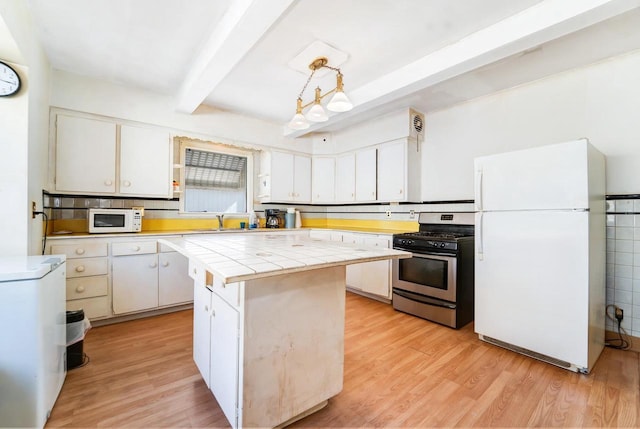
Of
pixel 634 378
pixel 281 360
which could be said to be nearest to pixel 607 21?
pixel 634 378

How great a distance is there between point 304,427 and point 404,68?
9.39 ft

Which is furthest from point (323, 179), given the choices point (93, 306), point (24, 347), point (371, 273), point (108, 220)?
point (24, 347)

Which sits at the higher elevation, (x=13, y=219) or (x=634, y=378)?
(x=13, y=219)

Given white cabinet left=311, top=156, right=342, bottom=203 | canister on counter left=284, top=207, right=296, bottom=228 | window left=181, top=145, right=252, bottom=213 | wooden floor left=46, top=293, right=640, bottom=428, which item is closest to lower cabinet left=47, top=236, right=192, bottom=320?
wooden floor left=46, top=293, right=640, bottom=428

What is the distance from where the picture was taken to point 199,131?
3.50 metres

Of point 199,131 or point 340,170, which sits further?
point 340,170

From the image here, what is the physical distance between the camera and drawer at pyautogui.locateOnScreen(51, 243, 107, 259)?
8.05ft

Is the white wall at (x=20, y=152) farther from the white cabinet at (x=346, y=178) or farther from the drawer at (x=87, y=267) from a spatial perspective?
the white cabinet at (x=346, y=178)

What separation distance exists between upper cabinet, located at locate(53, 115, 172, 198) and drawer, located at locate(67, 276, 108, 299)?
89cm

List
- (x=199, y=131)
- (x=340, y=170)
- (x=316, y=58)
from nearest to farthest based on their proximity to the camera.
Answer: (x=316, y=58) < (x=199, y=131) < (x=340, y=170)

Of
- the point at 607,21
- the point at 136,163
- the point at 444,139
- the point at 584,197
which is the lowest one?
the point at 584,197

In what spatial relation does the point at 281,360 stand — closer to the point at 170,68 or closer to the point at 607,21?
the point at 170,68

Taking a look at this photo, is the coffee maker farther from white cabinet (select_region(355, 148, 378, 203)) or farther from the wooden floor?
the wooden floor

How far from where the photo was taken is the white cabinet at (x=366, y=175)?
3963 millimetres
